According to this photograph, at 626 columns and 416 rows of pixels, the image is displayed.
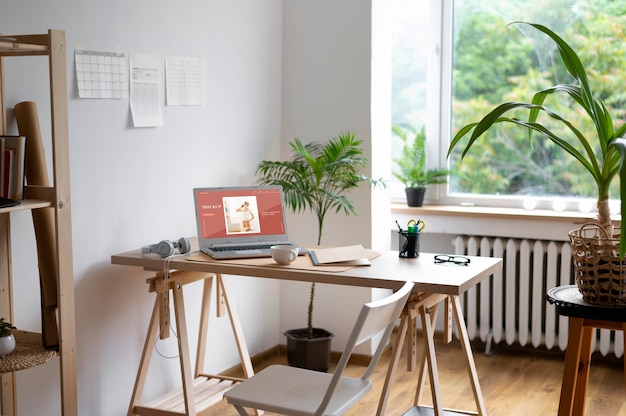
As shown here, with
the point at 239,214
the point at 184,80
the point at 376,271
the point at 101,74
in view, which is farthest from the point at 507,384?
the point at 101,74

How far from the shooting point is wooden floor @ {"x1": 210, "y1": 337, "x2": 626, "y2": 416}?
12.5 ft

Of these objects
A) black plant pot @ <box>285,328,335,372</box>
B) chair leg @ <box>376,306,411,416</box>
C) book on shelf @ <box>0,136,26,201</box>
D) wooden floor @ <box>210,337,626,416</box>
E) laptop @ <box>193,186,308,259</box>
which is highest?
book on shelf @ <box>0,136,26,201</box>

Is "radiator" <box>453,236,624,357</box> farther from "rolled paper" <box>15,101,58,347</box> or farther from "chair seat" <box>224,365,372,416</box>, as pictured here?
"rolled paper" <box>15,101,58,347</box>

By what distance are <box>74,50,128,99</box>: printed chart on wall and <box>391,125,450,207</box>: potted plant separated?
1900 millimetres

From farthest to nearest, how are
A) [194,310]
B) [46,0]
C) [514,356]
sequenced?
[514,356]
[194,310]
[46,0]

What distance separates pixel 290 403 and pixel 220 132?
5.86 ft

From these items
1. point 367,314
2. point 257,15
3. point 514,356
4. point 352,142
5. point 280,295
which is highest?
point 257,15

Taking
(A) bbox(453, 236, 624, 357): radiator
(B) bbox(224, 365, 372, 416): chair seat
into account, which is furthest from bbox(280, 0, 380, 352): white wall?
(B) bbox(224, 365, 372, 416): chair seat

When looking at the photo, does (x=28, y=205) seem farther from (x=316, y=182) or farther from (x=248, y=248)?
(x=316, y=182)

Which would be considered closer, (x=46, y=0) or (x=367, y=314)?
(x=367, y=314)

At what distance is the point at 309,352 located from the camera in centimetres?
425

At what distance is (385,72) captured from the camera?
14.6 ft

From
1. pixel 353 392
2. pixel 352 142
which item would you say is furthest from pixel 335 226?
pixel 353 392

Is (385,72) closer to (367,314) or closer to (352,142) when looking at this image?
(352,142)
